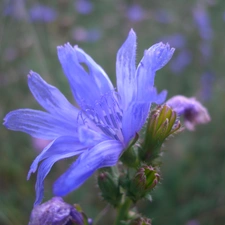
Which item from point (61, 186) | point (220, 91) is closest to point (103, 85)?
point (61, 186)

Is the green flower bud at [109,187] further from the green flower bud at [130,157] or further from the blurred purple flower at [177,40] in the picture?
the blurred purple flower at [177,40]

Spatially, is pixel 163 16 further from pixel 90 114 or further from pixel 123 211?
pixel 123 211

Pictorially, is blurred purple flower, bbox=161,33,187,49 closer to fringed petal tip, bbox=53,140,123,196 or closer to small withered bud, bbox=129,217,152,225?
small withered bud, bbox=129,217,152,225

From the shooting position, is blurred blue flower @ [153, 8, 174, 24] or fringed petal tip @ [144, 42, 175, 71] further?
blurred blue flower @ [153, 8, 174, 24]

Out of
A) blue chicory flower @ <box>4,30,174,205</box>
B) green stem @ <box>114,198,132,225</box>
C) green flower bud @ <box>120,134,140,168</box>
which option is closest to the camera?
blue chicory flower @ <box>4,30,174,205</box>

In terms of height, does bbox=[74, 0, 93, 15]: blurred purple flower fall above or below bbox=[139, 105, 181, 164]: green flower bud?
above

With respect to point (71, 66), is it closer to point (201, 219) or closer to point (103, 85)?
point (103, 85)

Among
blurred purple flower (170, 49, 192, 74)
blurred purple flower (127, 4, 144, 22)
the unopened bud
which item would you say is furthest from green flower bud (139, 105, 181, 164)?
blurred purple flower (127, 4, 144, 22)
